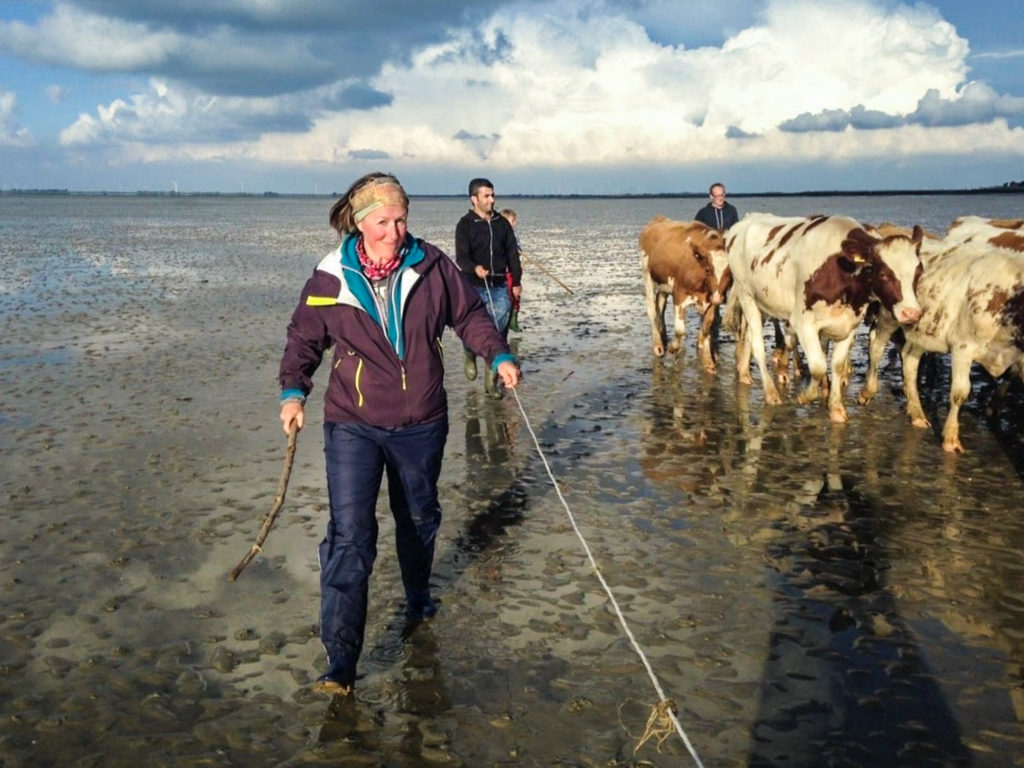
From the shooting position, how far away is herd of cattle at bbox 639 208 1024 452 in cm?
848

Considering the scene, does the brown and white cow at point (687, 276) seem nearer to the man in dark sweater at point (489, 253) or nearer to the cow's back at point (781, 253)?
the cow's back at point (781, 253)

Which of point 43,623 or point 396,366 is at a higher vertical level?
point 396,366

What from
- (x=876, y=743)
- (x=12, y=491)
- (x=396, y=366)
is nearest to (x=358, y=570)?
(x=396, y=366)

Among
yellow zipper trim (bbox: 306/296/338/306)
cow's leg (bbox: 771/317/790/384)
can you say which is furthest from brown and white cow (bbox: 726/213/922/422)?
yellow zipper trim (bbox: 306/296/338/306)

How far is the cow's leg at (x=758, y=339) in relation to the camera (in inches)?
410

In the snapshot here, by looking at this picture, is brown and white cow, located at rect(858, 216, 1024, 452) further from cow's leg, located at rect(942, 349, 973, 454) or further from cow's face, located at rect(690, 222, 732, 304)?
cow's face, located at rect(690, 222, 732, 304)

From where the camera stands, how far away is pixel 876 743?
3926 mm

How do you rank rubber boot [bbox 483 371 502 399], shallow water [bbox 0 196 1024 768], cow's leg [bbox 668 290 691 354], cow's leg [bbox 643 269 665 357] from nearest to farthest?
shallow water [bbox 0 196 1024 768] < rubber boot [bbox 483 371 502 399] < cow's leg [bbox 668 290 691 354] < cow's leg [bbox 643 269 665 357]

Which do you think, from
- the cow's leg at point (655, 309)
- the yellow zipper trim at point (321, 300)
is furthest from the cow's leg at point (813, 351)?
the yellow zipper trim at point (321, 300)

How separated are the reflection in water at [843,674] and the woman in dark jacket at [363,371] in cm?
197

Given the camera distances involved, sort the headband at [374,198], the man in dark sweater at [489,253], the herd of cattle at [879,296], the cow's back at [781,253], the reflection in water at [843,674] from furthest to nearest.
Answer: the man in dark sweater at [489,253], the cow's back at [781,253], the herd of cattle at [879,296], the headband at [374,198], the reflection in water at [843,674]

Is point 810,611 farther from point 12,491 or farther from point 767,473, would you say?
point 12,491

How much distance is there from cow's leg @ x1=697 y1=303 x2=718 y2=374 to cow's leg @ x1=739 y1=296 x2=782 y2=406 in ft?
2.63

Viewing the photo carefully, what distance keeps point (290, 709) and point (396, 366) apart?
5.46 feet
